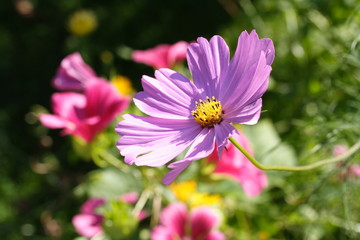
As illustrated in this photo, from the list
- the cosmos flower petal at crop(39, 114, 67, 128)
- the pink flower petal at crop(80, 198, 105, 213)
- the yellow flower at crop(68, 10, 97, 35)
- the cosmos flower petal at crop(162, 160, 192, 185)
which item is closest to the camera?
the cosmos flower petal at crop(162, 160, 192, 185)

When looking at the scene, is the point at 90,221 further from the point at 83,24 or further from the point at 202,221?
the point at 83,24

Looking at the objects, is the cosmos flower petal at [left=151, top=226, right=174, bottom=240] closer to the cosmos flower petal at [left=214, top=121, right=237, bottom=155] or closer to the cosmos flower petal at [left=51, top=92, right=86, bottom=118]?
the cosmos flower petal at [left=51, top=92, right=86, bottom=118]

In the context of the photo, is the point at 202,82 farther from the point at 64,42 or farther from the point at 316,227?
the point at 64,42

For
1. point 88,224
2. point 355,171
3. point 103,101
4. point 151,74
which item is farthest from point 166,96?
point 151,74

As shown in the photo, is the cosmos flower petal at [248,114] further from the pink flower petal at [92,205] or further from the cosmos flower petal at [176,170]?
the pink flower petal at [92,205]

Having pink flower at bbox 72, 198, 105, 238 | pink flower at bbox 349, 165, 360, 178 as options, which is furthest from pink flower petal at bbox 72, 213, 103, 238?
pink flower at bbox 349, 165, 360, 178

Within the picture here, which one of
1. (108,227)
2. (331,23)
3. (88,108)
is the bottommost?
(331,23)

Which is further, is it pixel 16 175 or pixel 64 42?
pixel 64 42

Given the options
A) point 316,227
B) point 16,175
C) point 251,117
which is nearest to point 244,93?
point 251,117
